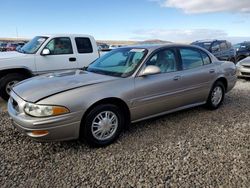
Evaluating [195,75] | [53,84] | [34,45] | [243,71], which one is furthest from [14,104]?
[243,71]

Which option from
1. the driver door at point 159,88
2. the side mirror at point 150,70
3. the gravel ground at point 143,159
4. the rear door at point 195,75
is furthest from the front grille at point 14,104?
the rear door at point 195,75

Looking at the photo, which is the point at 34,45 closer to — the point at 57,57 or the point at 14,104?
the point at 57,57

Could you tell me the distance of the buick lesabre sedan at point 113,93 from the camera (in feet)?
10.3

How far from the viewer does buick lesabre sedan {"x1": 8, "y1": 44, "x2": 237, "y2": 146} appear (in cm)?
313

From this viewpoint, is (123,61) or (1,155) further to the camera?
(123,61)

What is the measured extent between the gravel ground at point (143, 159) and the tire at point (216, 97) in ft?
2.75

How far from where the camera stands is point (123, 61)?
14.1ft

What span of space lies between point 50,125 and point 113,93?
0.99 m

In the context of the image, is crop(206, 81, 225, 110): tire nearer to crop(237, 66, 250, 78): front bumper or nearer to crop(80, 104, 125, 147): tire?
crop(80, 104, 125, 147): tire

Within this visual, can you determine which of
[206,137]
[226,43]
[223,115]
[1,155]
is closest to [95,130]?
[1,155]

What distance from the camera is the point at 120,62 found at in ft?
14.2

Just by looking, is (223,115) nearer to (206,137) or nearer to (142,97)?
(206,137)

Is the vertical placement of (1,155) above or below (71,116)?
below

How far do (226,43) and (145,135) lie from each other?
36.3 feet
